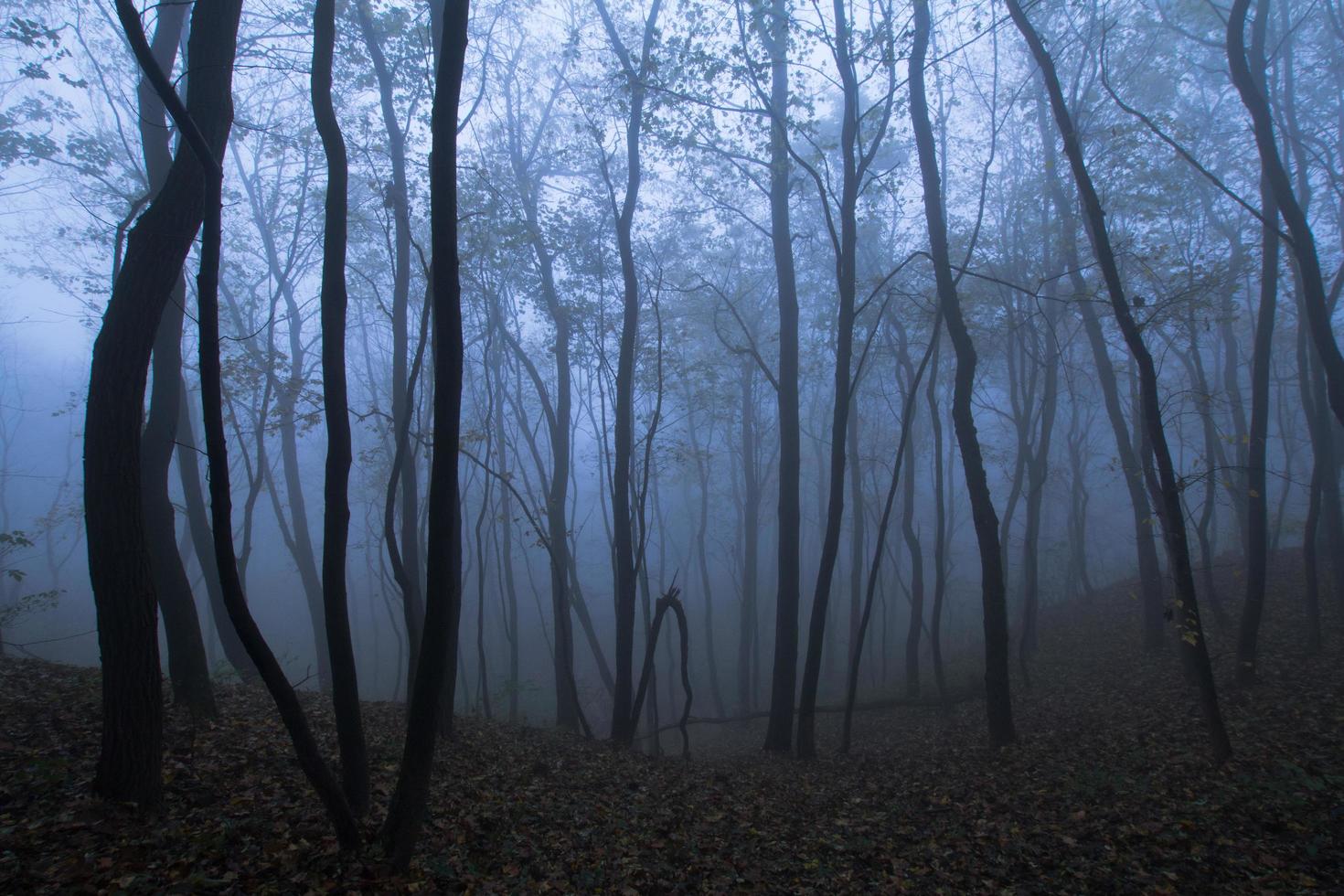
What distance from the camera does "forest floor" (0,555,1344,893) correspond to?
444 centimetres

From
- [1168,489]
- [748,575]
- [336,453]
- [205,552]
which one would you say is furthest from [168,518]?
[748,575]

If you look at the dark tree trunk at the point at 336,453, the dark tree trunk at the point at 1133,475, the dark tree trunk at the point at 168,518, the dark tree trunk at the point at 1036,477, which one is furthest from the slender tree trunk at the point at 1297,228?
the dark tree trunk at the point at 168,518

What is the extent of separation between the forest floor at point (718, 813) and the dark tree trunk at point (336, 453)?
Answer: 0.65 meters

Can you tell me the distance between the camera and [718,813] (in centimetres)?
693

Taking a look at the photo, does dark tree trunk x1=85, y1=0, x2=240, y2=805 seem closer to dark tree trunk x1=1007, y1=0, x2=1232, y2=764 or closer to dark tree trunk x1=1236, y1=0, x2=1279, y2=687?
dark tree trunk x1=1007, y1=0, x2=1232, y2=764

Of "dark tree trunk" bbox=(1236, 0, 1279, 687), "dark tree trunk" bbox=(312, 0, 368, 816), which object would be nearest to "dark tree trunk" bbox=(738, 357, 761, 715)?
"dark tree trunk" bbox=(1236, 0, 1279, 687)

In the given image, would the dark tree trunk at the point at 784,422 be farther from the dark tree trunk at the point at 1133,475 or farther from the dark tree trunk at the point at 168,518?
the dark tree trunk at the point at 168,518

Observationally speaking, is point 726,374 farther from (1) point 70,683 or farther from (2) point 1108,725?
(1) point 70,683

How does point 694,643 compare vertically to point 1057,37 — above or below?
below

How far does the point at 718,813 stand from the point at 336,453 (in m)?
5.18

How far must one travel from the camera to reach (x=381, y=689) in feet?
90.4

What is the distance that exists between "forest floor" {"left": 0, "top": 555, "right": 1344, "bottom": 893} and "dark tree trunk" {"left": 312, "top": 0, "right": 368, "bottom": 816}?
0.65m

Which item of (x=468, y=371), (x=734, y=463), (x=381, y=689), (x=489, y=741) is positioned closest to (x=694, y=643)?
(x=734, y=463)

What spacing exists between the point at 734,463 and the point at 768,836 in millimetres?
22315
